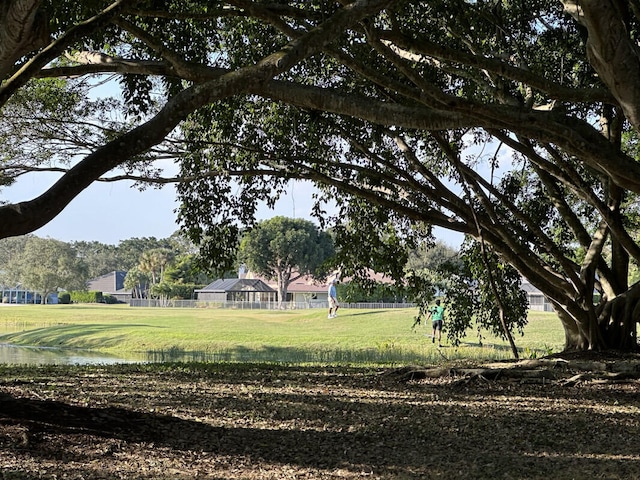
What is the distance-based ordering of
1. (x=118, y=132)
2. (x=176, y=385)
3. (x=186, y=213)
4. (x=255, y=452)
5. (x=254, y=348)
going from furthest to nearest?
(x=254, y=348)
(x=118, y=132)
(x=186, y=213)
(x=176, y=385)
(x=255, y=452)

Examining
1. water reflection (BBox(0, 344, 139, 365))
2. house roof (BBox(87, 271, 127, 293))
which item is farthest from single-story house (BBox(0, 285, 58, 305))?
water reflection (BBox(0, 344, 139, 365))

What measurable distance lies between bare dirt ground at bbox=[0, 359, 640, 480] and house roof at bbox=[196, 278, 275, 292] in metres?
57.6

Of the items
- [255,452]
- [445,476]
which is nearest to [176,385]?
[255,452]

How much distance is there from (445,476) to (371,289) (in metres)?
8.94

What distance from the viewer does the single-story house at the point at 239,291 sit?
6650 centimetres

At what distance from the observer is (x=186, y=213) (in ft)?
38.6

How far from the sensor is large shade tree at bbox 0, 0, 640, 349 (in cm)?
572

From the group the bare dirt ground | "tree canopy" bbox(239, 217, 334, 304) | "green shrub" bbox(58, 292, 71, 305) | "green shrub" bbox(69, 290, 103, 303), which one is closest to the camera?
the bare dirt ground

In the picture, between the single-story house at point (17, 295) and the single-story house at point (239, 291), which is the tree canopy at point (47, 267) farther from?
the single-story house at point (239, 291)

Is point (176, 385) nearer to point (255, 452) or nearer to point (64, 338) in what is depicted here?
point (255, 452)

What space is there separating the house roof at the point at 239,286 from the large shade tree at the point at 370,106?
174ft

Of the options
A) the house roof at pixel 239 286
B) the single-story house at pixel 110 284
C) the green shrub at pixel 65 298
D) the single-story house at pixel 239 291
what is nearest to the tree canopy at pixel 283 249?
the house roof at pixel 239 286

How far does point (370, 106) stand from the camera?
19.4 ft

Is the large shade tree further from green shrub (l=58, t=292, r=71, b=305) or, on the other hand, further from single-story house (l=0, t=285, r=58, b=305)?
single-story house (l=0, t=285, r=58, b=305)
